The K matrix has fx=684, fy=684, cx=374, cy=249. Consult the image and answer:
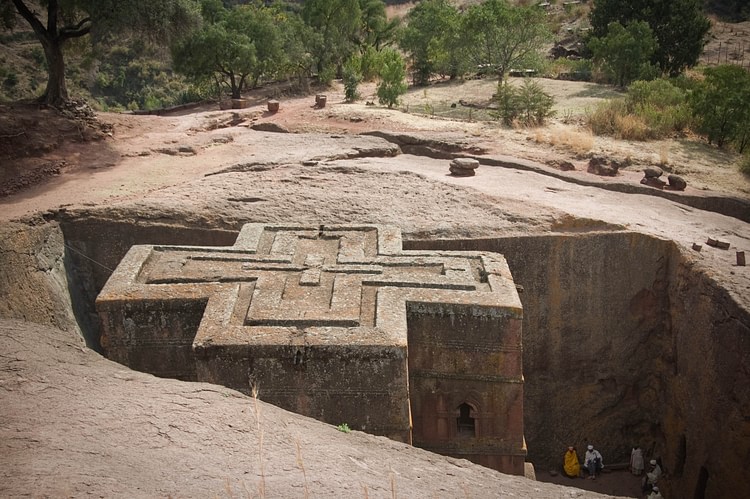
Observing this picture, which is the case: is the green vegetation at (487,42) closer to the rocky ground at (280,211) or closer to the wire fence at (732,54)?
the rocky ground at (280,211)

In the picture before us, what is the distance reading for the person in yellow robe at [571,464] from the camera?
10094mm

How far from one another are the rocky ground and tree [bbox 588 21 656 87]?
38.9 inches

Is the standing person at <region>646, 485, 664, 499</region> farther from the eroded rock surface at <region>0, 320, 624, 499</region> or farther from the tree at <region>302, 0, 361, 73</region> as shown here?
the tree at <region>302, 0, 361, 73</region>

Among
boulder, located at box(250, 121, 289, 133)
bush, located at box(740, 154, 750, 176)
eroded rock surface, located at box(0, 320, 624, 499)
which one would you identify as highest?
boulder, located at box(250, 121, 289, 133)

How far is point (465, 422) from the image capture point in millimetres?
7711

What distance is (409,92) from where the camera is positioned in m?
22.0

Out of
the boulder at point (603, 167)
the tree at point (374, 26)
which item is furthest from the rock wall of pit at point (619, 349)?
the tree at point (374, 26)

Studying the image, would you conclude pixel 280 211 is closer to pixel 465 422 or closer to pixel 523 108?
pixel 465 422

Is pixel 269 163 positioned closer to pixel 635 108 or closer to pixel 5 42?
pixel 635 108

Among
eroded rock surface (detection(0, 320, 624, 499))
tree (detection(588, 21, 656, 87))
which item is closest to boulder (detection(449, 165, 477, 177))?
eroded rock surface (detection(0, 320, 624, 499))

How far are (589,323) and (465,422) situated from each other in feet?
11.0

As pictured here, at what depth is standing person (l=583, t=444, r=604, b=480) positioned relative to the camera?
10099 millimetres

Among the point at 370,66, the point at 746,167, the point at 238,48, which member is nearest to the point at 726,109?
the point at 746,167

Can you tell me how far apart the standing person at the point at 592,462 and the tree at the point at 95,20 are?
40.3 feet
